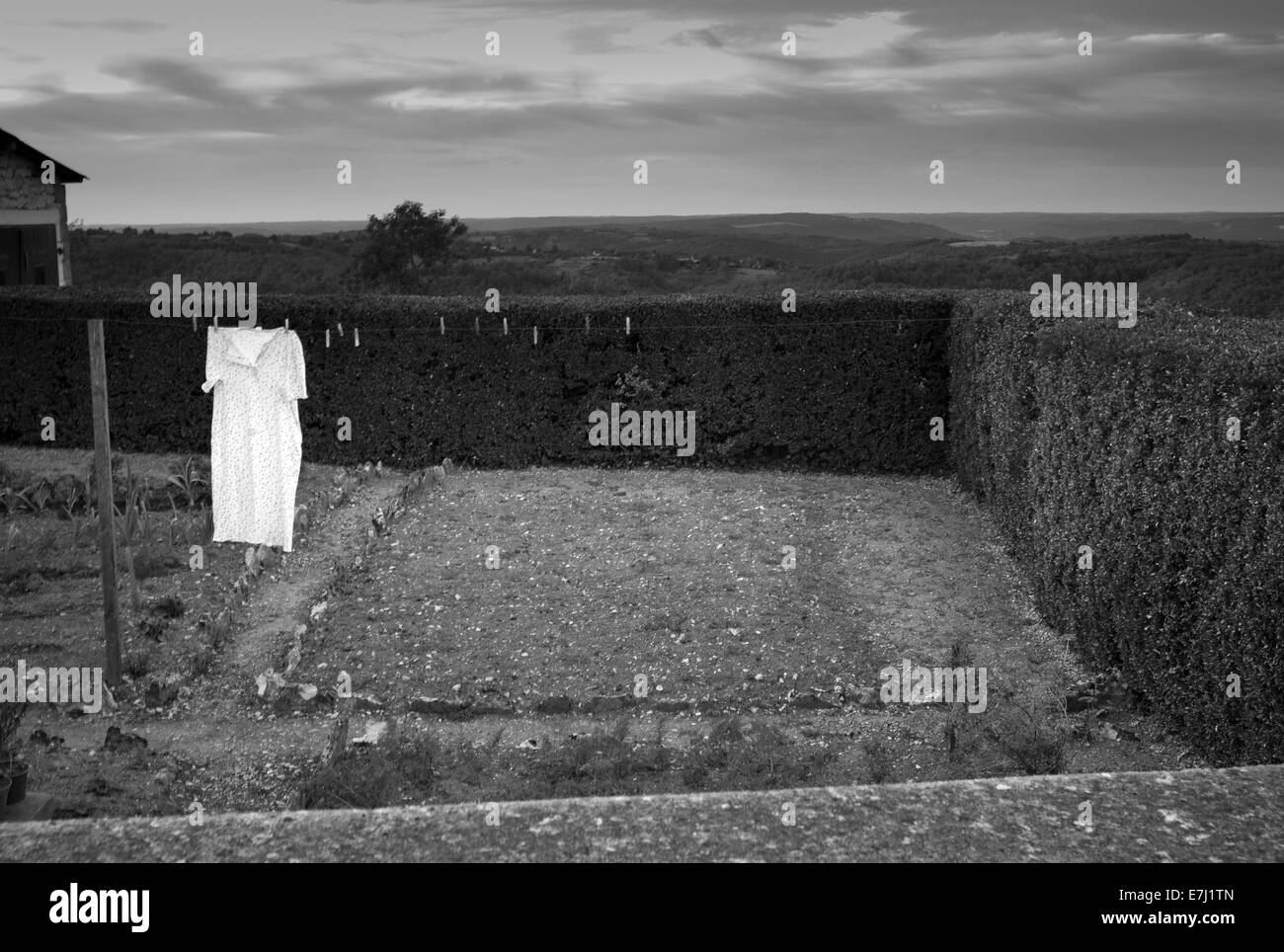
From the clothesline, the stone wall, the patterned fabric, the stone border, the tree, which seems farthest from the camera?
the tree

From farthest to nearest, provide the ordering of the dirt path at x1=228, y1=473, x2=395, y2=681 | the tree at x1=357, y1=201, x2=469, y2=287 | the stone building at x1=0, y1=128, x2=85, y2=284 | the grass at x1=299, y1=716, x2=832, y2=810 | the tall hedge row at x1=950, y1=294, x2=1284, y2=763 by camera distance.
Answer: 1. the tree at x1=357, y1=201, x2=469, y2=287
2. the stone building at x1=0, y1=128, x2=85, y2=284
3. the dirt path at x1=228, y1=473, x2=395, y2=681
4. the grass at x1=299, y1=716, x2=832, y2=810
5. the tall hedge row at x1=950, y1=294, x2=1284, y2=763

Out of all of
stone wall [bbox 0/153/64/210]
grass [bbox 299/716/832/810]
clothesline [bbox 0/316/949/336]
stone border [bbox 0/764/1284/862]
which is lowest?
grass [bbox 299/716/832/810]

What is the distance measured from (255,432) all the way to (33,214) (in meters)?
12.3

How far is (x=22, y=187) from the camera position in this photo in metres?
20.0

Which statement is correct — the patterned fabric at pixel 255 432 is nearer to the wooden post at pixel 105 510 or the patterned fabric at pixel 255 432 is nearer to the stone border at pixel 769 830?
the wooden post at pixel 105 510

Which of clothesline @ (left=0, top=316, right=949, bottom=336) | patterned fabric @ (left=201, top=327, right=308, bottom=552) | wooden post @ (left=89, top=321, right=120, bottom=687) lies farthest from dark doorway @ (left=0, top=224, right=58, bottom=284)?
wooden post @ (left=89, top=321, right=120, bottom=687)

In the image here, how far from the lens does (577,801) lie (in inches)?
131

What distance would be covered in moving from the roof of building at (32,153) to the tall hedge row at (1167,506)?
16.6 metres

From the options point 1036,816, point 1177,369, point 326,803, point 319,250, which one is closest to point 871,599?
point 1177,369

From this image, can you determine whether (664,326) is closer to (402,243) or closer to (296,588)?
(296,588)

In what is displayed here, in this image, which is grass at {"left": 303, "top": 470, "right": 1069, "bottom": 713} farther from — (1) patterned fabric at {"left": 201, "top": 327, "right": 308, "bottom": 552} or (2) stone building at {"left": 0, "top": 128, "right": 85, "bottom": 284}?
(2) stone building at {"left": 0, "top": 128, "right": 85, "bottom": 284}

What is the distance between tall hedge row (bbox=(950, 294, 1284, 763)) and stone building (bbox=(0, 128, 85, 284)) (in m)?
16.2

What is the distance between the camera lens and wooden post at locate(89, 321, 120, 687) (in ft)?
25.2
